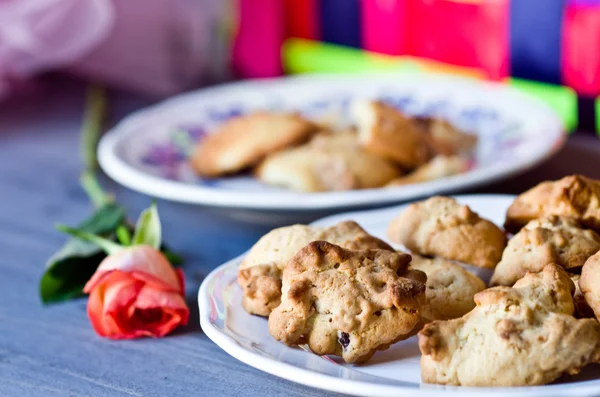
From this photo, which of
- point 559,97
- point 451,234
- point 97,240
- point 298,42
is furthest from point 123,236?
point 298,42

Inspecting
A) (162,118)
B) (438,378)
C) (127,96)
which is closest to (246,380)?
(438,378)

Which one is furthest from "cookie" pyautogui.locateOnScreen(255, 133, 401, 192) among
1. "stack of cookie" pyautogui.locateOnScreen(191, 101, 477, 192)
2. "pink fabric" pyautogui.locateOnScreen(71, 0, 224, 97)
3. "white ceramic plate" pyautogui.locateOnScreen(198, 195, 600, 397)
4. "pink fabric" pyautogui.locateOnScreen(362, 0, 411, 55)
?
"pink fabric" pyautogui.locateOnScreen(71, 0, 224, 97)

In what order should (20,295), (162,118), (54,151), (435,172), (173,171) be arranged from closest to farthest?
(20,295)
(435,172)
(173,171)
(162,118)
(54,151)

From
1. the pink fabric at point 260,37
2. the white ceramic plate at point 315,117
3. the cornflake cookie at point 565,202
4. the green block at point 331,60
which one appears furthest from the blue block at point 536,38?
the cornflake cookie at point 565,202

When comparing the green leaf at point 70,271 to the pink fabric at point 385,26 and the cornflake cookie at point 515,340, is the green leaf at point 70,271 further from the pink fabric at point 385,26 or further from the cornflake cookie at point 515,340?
the pink fabric at point 385,26

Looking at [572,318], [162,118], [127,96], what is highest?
[572,318]

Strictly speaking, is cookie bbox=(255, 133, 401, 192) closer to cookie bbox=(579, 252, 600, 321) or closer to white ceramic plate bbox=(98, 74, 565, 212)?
white ceramic plate bbox=(98, 74, 565, 212)

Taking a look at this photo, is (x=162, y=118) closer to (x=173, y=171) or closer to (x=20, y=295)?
(x=173, y=171)

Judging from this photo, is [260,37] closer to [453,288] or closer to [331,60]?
[331,60]
